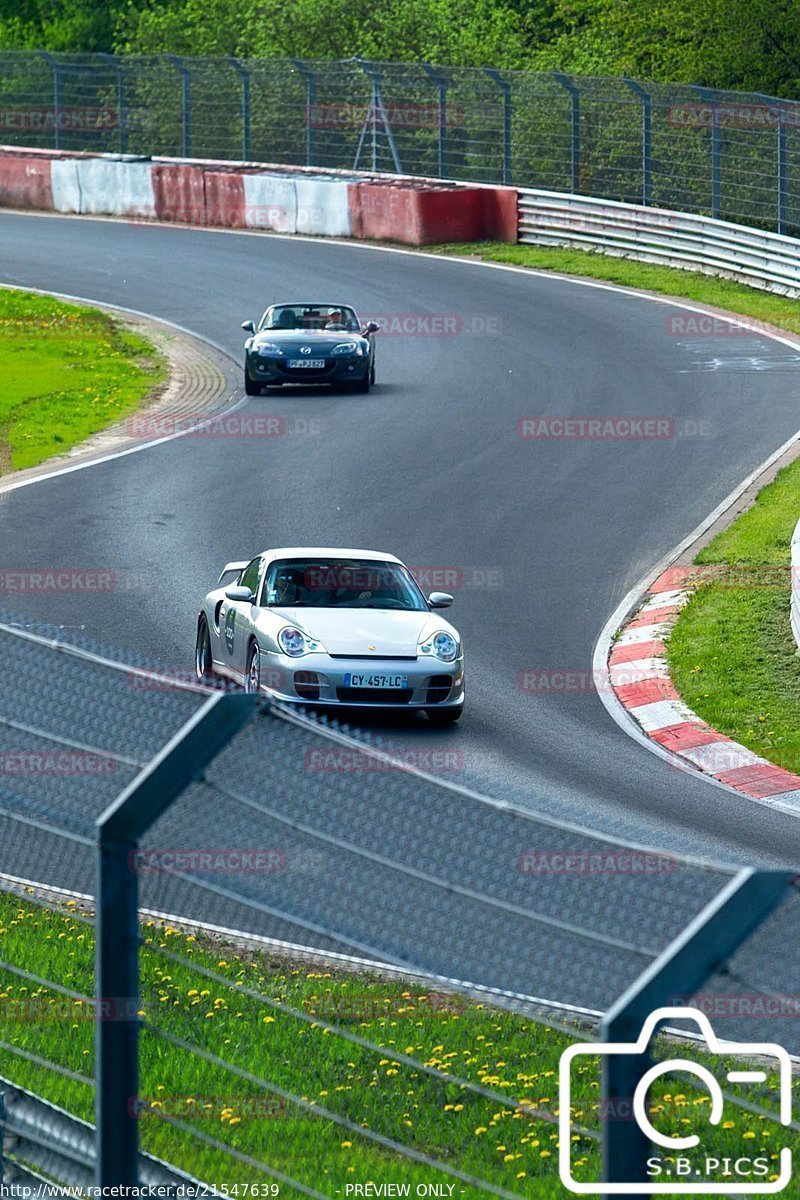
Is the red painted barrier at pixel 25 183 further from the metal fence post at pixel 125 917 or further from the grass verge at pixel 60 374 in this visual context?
the metal fence post at pixel 125 917

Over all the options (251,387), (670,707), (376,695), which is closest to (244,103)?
(251,387)

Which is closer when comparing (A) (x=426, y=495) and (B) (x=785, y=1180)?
(B) (x=785, y=1180)

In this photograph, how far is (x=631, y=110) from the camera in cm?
3481

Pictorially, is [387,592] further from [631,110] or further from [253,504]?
[631,110]

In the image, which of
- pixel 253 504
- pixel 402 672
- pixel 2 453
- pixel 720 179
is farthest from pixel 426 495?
pixel 720 179

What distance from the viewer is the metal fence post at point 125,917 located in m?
4.01

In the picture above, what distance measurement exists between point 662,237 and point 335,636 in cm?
2288

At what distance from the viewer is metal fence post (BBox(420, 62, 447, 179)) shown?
126 feet

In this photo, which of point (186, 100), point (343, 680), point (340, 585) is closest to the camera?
point (343, 680)

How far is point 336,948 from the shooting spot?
14.3 feet

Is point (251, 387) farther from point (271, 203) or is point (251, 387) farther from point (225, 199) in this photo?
point (225, 199)

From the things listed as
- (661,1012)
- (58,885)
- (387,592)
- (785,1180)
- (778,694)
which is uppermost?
(661,1012)

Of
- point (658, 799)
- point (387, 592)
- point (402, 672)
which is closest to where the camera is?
point (658, 799)

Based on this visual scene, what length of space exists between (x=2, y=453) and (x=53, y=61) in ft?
80.1
